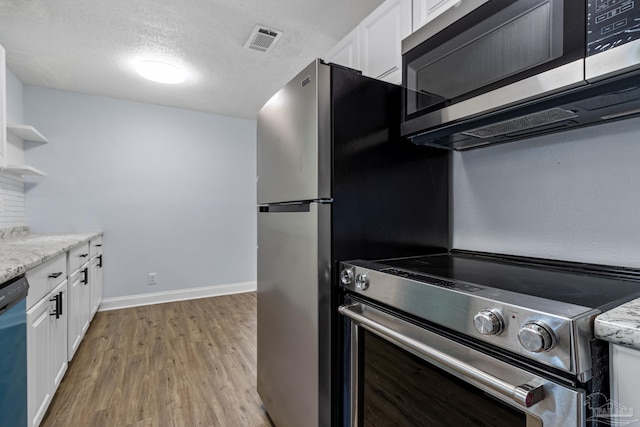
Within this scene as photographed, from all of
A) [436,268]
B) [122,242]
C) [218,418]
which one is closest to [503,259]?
[436,268]

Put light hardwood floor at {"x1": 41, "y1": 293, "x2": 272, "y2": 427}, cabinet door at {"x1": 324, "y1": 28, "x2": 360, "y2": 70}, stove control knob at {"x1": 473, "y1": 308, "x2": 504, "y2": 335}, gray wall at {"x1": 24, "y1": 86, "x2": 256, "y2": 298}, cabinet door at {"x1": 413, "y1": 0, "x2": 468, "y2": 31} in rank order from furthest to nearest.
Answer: gray wall at {"x1": 24, "y1": 86, "x2": 256, "y2": 298} → cabinet door at {"x1": 324, "y1": 28, "x2": 360, "y2": 70} → light hardwood floor at {"x1": 41, "y1": 293, "x2": 272, "y2": 427} → cabinet door at {"x1": 413, "y1": 0, "x2": 468, "y2": 31} → stove control knob at {"x1": 473, "y1": 308, "x2": 504, "y2": 335}

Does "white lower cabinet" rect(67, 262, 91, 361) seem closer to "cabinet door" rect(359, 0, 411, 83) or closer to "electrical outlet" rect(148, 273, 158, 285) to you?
"electrical outlet" rect(148, 273, 158, 285)

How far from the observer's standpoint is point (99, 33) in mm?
2240

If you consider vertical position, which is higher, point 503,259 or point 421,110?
point 421,110

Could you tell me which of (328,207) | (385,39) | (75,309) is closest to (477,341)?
(328,207)

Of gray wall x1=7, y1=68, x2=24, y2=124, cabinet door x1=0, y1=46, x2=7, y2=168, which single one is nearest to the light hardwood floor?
cabinet door x1=0, y1=46, x2=7, y2=168

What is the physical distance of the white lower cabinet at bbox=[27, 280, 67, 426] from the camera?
55.7 inches

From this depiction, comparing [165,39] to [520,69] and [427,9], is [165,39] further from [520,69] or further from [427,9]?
[520,69]

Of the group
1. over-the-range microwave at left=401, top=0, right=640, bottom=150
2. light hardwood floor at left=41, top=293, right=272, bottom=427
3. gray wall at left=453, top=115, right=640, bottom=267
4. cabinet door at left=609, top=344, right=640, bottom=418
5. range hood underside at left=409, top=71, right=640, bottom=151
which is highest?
over-the-range microwave at left=401, top=0, right=640, bottom=150

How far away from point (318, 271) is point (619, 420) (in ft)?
2.76

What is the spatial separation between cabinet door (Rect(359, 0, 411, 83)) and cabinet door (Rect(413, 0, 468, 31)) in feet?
0.14

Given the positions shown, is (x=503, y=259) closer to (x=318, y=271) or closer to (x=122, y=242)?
(x=318, y=271)

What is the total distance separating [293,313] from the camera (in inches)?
53.2

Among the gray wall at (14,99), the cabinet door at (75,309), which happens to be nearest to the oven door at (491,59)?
the cabinet door at (75,309)
